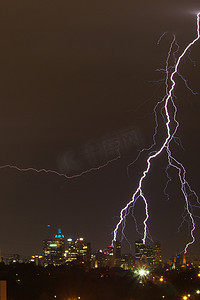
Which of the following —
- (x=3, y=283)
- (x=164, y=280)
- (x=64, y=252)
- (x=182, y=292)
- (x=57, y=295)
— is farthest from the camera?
(x=64, y=252)

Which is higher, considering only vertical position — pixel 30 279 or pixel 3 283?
pixel 30 279

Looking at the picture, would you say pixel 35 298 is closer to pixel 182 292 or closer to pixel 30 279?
pixel 30 279

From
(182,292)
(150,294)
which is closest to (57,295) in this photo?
(150,294)

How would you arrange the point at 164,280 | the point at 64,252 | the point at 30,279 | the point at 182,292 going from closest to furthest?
the point at 30,279 → the point at 182,292 → the point at 164,280 → the point at 64,252

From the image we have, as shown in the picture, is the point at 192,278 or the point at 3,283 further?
the point at 192,278

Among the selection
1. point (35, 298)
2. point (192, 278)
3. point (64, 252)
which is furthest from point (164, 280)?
point (64, 252)

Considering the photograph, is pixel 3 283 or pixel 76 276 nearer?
pixel 3 283

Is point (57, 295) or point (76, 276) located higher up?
point (76, 276)

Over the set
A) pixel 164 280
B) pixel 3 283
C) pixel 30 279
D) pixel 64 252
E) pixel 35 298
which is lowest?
pixel 3 283

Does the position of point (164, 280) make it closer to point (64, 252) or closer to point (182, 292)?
point (182, 292)
